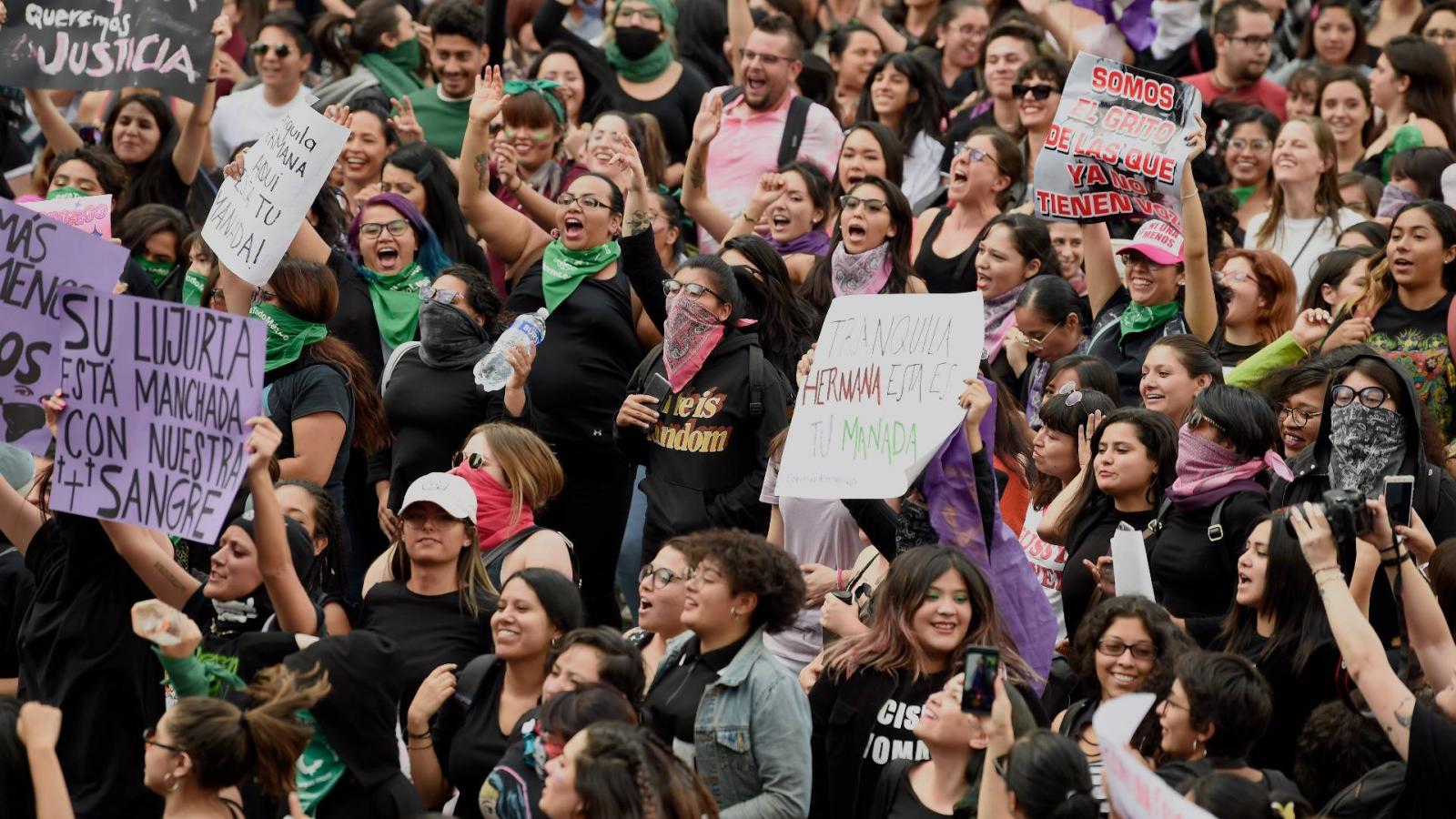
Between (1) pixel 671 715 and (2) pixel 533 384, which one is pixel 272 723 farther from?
(2) pixel 533 384

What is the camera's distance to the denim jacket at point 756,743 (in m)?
6.29

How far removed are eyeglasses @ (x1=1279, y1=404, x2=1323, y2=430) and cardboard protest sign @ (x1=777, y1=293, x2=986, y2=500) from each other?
4.78 feet

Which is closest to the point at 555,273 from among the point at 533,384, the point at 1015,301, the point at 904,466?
the point at 533,384

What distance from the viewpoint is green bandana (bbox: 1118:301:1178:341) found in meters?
9.16

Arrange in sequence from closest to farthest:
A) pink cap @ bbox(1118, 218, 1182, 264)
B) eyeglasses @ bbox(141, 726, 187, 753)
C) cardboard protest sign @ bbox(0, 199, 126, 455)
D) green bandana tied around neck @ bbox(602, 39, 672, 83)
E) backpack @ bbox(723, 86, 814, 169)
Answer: eyeglasses @ bbox(141, 726, 187, 753), cardboard protest sign @ bbox(0, 199, 126, 455), pink cap @ bbox(1118, 218, 1182, 264), backpack @ bbox(723, 86, 814, 169), green bandana tied around neck @ bbox(602, 39, 672, 83)

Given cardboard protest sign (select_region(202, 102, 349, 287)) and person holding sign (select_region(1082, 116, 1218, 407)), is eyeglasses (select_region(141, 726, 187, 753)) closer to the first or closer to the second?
cardboard protest sign (select_region(202, 102, 349, 287))

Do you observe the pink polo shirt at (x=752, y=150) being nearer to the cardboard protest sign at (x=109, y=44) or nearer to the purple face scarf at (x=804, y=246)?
the purple face scarf at (x=804, y=246)

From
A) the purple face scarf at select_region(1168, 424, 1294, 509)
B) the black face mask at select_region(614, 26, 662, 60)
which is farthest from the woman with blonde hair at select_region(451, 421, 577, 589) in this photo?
the black face mask at select_region(614, 26, 662, 60)

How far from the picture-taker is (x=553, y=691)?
20.8 feet

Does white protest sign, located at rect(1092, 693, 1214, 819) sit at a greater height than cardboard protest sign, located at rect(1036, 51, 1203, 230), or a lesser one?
lesser

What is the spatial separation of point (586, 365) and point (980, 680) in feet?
13.5

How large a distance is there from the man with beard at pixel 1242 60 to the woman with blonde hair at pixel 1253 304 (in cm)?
332

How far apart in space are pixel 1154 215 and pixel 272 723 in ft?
15.1

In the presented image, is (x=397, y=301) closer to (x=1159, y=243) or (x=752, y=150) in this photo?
(x=752, y=150)
